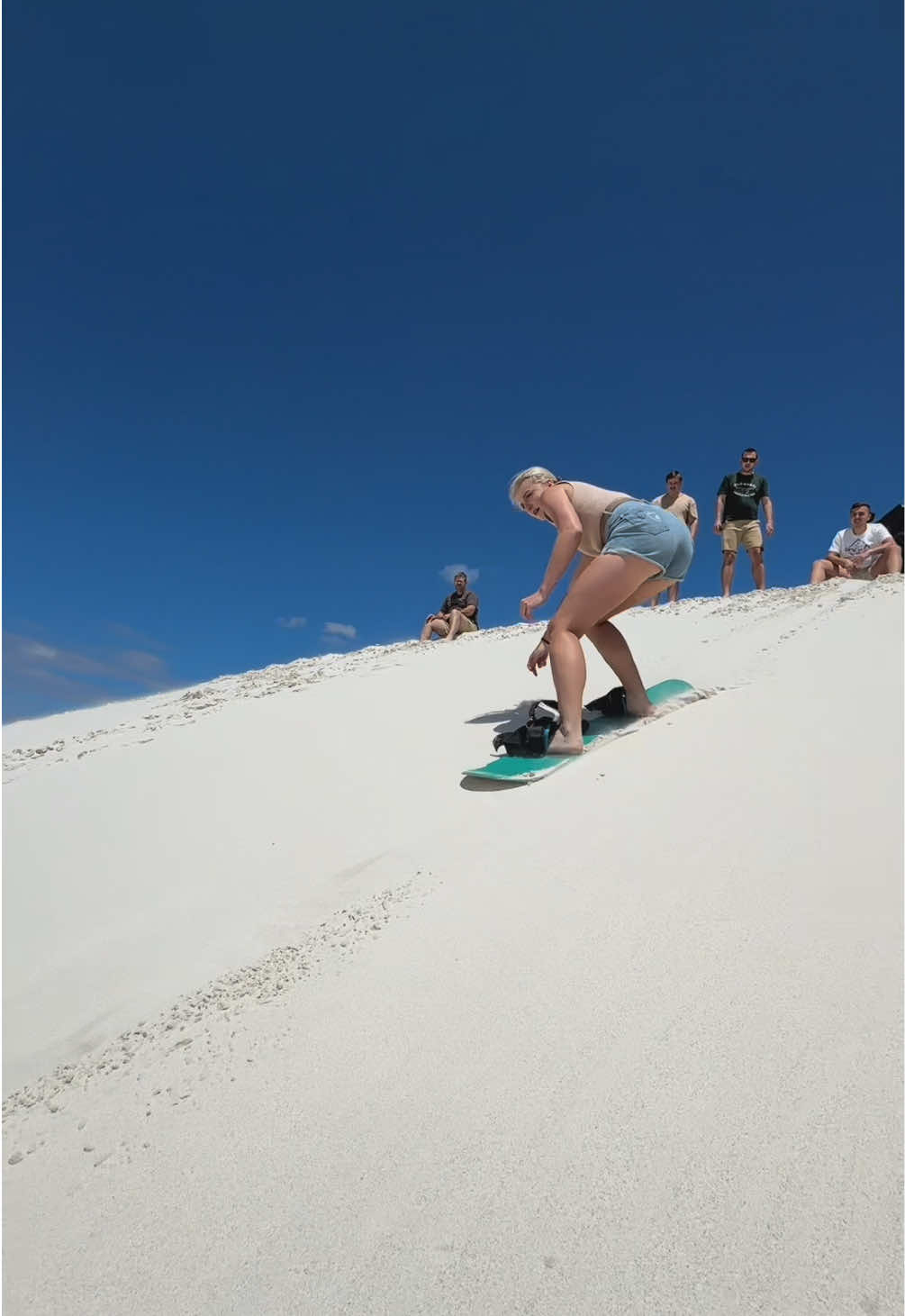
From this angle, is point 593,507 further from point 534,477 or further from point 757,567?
point 757,567

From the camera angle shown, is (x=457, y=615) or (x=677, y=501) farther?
(x=457, y=615)

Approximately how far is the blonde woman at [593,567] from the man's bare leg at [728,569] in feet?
19.8

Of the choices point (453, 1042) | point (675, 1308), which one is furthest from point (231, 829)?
point (675, 1308)

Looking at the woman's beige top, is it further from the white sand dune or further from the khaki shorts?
the khaki shorts

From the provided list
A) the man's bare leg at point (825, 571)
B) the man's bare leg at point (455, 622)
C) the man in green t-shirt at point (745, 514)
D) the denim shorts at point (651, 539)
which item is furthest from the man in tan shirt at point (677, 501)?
the denim shorts at point (651, 539)

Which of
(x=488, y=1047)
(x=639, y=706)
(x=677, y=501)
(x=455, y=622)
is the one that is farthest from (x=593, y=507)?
(x=455, y=622)

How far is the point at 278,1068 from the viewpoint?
1444 millimetres

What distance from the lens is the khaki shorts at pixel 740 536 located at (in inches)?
356

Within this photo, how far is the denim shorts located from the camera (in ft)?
11.1

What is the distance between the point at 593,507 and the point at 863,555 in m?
6.85

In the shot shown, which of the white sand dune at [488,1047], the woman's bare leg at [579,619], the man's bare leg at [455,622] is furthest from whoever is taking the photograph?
the man's bare leg at [455,622]

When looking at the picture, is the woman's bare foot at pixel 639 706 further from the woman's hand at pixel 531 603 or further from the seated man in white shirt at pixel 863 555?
the seated man in white shirt at pixel 863 555

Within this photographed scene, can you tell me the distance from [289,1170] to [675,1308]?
652 millimetres

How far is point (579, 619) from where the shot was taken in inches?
134
